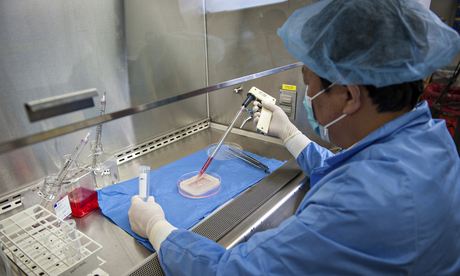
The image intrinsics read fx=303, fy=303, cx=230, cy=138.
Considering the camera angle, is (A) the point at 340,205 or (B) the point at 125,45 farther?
(B) the point at 125,45

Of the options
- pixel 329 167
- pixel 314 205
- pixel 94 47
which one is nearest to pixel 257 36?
pixel 94 47

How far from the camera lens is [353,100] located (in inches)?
27.4

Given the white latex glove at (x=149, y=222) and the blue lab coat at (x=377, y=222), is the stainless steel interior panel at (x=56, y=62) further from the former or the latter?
the blue lab coat at (x=377, y=222)

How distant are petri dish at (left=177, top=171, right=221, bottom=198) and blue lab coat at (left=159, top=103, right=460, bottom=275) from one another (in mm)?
368

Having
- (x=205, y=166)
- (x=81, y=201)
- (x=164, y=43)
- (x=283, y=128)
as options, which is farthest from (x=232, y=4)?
(x=81, y=201)

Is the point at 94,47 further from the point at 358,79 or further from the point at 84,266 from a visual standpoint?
the point at 358,79

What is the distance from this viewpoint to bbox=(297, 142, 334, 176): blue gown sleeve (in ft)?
3.70

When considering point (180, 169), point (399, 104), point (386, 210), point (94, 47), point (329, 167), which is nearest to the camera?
point (386, 210)

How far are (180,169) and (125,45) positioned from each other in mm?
558

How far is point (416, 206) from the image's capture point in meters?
0.57

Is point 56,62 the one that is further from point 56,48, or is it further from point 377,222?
point 377,222

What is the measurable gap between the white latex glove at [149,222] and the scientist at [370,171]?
1.7 inches

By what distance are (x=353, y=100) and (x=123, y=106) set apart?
20.4 inches

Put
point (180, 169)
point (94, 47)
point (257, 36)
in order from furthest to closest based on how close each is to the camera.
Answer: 1. point (257, 36)
2. point (180, 169)
3. point (94, 47)
